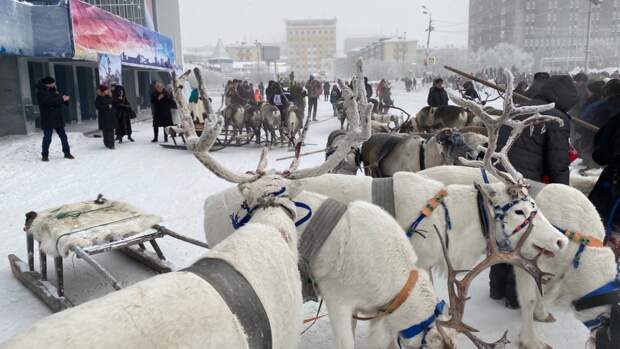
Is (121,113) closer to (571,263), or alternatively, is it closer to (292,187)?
(292,187)

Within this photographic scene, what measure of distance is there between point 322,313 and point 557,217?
2095 millimetres

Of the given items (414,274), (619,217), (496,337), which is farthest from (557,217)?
(414,274)

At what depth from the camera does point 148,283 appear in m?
1.81

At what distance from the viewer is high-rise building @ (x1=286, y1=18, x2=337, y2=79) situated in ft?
455

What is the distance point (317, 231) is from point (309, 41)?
142972mm

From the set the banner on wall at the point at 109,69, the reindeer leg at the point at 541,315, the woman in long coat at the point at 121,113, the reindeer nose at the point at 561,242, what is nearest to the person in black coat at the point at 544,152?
the reindeer leg at the point at 541,315

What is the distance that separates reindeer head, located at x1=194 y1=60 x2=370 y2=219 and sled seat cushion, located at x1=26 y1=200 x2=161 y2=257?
1816mm

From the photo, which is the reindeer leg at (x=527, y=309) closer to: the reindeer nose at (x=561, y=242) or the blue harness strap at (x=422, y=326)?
the reindeer nose at (x=561, y=242)

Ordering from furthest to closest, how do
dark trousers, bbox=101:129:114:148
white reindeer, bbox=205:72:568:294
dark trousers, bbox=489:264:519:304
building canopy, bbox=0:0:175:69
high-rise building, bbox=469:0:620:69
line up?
high-rise building, bbox=469:0:620:69 → dark trousers, bbox=101:129:114:148 → building canopy, bbox=0:0:175:69 → dark trousers, bbox=489:264:519:304 → white reindeer, bbox=205:72:568:294

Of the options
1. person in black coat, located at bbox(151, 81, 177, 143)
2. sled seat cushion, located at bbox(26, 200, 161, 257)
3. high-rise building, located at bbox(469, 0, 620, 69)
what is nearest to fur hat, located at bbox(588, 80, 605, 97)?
sled seat cushion, located at bbox(26, 200, 161, 257)

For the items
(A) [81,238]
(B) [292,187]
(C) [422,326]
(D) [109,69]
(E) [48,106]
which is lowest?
(C) [422,326]

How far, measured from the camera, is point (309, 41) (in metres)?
140

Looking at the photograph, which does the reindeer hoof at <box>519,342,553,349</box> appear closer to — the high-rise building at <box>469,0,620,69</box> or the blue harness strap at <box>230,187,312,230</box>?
the blue harness strap at <box>230,187,312,230</box>

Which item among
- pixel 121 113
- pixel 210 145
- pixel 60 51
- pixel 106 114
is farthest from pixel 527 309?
pixel 60 51
